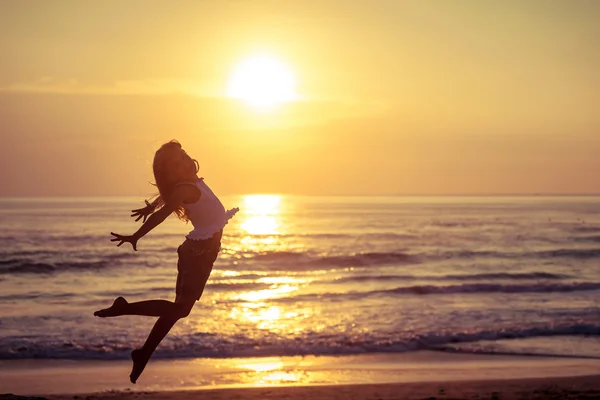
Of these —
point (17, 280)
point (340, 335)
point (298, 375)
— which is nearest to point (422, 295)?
point (340, 335)

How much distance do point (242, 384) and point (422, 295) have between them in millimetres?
14240

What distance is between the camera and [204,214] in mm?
6023

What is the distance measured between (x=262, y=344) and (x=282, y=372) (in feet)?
9.02

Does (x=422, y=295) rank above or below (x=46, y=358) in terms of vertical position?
above

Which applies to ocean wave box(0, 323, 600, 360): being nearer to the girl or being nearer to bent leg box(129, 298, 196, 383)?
bent leg box(129, 298, 196, 383)

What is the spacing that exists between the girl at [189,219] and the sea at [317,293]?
1120cm

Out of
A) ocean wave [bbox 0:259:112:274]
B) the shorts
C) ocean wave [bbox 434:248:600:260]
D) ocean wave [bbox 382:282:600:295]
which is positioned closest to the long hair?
the shorts

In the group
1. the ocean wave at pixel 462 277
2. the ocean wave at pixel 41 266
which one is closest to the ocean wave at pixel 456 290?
the ocean wave at pixel 462 277

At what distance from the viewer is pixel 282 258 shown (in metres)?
41.9

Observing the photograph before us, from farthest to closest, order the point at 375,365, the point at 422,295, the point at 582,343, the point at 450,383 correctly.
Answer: the point at 422,295, the point at 582,343, the point at 375,365, the point at 450,383

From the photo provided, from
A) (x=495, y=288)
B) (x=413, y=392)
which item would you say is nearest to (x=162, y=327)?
(x=413, y=392)

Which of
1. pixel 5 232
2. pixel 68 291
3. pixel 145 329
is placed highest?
pixel 5 232

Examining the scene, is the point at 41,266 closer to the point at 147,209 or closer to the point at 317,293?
the point at 317,293

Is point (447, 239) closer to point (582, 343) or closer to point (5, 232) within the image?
point (5, 232)
